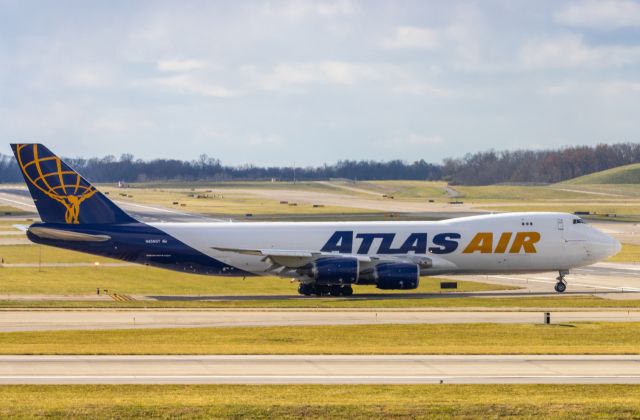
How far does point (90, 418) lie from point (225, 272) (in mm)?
37455

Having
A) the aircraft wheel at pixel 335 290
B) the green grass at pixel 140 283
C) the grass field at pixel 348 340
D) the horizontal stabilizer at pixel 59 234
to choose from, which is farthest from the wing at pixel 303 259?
the grass field at pixel 348 340

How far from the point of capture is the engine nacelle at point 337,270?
59.6 m

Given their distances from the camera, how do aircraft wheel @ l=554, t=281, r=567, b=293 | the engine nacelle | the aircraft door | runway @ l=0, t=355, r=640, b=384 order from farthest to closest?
the aircraft door → aircraft wheel @ l=554, t=281, r=567, b=293 → the engine nacelle → runway @ l=0, t=355, r=640, b=384

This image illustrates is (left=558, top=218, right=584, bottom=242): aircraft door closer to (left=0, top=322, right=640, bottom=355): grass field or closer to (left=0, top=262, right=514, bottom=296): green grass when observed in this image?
(left=0, top=262, right=514, bottom=296): green grass

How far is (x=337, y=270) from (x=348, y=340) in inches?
810

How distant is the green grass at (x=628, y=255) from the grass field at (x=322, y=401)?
5960 centimetres

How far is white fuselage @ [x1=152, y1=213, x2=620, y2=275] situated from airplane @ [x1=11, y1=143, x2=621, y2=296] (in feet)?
0.19

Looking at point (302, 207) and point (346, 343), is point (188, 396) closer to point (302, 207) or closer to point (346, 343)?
point (346, 343)

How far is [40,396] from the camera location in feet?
88.0

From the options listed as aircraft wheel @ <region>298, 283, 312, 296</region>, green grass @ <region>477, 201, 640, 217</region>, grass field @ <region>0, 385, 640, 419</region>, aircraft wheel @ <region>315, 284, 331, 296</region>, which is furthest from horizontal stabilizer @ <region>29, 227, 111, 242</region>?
green grass @ <region>477, 201, 640, 217</region>

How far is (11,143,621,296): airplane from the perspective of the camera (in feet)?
198

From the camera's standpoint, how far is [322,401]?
2605 cm

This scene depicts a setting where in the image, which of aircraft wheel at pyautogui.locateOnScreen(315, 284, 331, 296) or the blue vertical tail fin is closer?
the blue vertical tail fin

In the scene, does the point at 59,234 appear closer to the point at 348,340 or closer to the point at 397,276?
the point at 397,276
